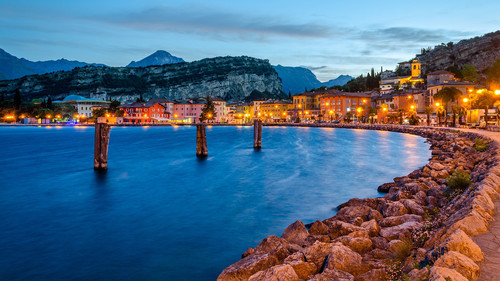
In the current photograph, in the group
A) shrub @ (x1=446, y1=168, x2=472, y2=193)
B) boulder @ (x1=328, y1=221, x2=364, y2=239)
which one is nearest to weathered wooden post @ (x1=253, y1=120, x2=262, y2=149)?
shrub @ (x1=446, y1=168, x2=472, y2=193)

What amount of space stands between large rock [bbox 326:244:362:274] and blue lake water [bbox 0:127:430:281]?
402 centimetres

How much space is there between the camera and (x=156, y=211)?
18.2 meters

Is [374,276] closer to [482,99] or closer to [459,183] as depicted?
[459,183]

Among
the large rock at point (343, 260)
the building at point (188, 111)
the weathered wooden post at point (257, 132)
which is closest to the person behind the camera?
the large rock at point (343, 260)

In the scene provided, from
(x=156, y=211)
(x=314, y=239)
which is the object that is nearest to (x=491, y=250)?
(x=314, y=239)

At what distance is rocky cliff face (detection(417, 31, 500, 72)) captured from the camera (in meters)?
160

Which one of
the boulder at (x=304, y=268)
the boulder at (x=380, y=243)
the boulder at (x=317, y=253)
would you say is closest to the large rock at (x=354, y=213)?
the boulder at (x=380, y=243)

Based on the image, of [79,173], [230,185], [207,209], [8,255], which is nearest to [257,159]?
[230,185]

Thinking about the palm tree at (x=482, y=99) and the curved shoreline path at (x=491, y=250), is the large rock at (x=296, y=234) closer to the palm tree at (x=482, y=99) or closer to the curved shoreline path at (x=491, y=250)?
the curved shoreline path at (x=491, y=250)

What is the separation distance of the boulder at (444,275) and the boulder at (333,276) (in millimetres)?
2113

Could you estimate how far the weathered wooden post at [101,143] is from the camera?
25.3 metres

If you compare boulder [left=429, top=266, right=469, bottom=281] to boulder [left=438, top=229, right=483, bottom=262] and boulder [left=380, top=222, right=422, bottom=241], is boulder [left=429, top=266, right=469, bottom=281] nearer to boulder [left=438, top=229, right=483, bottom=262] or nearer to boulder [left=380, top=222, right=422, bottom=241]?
boulder [left=438, top=229, right=483, bottom=262]

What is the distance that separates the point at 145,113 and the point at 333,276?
171m

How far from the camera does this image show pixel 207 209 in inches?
732
